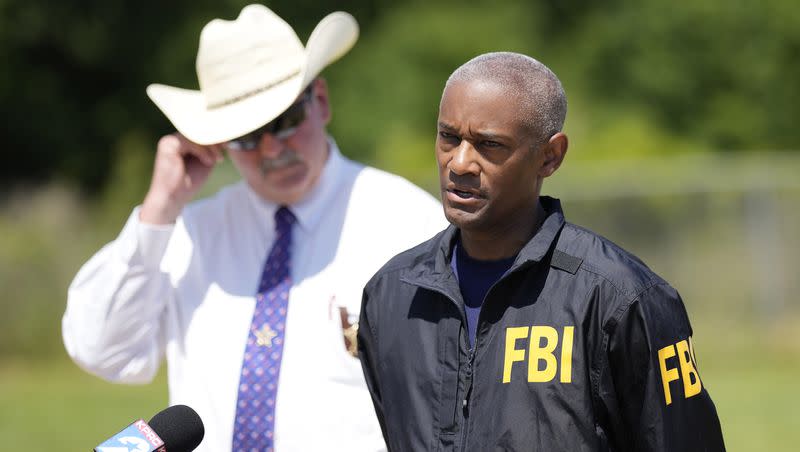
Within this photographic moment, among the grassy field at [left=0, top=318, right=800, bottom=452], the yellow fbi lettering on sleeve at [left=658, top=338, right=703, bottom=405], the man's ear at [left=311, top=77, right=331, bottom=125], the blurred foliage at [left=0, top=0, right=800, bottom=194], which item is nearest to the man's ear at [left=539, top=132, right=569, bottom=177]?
the yellow fbi lettering on sleeve at [left=658, top=338, right=703, bottom=405]

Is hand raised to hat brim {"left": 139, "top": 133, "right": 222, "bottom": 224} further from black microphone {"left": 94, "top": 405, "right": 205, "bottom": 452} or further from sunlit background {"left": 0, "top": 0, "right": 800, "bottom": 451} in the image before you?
sunlit background {"left": 0, "top": 0, "right": 800, "bottom": 451}

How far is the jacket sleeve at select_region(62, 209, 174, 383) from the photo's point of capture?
13.9 ft

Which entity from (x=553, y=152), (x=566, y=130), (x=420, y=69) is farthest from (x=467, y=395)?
(x=420, y=69)

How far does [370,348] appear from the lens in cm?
343

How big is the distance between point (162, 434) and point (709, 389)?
31.9 ft

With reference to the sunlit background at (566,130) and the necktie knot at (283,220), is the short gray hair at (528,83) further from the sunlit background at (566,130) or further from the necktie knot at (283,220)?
the sunlit background at (566,130)

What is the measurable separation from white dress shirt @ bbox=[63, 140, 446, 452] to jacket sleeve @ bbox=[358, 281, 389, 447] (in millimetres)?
561

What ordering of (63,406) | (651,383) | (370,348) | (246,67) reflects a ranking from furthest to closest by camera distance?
(63,406), (246,67), (370,348), (651,383)

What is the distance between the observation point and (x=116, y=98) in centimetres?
2462

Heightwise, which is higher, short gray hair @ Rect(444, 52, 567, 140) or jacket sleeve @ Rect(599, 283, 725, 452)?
short gray hair @ Rect(444, 52, 567, 140)

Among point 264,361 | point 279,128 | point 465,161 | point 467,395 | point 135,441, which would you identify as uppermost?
point 279,128

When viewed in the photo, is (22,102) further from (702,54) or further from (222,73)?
(222,73)

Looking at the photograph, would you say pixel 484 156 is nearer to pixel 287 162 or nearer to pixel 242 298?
pixel 287 162

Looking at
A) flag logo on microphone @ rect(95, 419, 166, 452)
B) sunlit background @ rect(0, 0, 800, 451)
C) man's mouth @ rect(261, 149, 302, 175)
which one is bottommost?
flag logo on microphone @ rect(95, 419, 166, 452)
